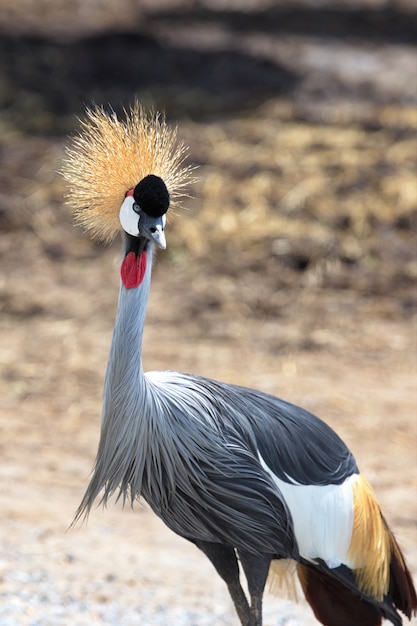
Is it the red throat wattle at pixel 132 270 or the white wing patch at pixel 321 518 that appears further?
the white wing patch at pixel 321 518

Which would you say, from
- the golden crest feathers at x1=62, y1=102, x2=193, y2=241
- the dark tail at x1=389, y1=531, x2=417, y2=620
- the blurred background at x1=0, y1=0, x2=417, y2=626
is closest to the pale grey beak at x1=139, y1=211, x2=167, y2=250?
the golden crest feathers at x1=62, y1=102, x2=193, y2=241

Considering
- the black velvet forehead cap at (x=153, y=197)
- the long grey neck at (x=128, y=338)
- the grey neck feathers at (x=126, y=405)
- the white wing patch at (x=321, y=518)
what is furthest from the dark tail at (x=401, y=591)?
the black velvet forehead cap at (x=153, y=197)

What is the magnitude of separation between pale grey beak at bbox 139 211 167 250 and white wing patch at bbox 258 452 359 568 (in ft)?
1.98

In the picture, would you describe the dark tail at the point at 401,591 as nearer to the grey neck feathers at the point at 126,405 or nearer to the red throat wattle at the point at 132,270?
the grey neck feathers at the point at 126,405

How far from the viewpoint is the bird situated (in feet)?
7.53

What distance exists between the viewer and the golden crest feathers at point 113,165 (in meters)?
2.34

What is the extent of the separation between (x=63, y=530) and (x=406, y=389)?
1674 millimetres

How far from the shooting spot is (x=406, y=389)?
172 inches

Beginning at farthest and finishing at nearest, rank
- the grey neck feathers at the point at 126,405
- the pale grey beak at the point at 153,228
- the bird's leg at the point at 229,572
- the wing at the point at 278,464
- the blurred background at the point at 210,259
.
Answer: the blurred background at the point at 210,259 < the bird's leg at the point at 229,572 < the wing at the point at 278,464 < the grey neck feathers at the point at 126,405 < the pale grey beak at the point at 153,228

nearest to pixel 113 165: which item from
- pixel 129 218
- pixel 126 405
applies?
pixel 129 218

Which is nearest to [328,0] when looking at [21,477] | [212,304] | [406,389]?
[212,304]

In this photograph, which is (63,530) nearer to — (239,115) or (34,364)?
(34,364)

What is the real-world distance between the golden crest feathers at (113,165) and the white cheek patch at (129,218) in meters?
0.09

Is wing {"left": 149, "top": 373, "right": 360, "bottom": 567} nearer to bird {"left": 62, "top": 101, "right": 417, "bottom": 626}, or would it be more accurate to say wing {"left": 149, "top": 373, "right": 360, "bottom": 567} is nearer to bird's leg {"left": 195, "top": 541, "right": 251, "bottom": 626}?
bird {"left": 62, "top": 101, "right": 417, "bottom": 626}
